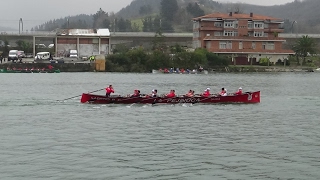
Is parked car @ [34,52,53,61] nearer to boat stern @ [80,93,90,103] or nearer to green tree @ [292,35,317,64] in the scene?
green tree @ [292,35,317,64]

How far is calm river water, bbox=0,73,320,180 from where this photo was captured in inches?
888

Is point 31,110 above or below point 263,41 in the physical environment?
below

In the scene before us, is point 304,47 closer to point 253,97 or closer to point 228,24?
point 228,24

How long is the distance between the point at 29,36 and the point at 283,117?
95467 mm

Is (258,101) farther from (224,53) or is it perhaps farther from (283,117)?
(224,53)

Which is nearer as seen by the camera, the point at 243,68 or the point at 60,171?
the point at 60,171

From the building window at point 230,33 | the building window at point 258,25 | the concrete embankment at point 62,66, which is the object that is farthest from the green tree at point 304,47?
the concrete embankment at point 62,66

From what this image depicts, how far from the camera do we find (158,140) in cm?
2875

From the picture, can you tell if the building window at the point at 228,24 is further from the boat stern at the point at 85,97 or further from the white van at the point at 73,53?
the boat stern at the point at 85,97

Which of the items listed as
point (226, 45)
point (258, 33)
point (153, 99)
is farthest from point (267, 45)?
point (153, 99)

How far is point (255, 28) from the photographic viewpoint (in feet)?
346

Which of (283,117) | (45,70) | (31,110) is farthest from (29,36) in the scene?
(283,117)

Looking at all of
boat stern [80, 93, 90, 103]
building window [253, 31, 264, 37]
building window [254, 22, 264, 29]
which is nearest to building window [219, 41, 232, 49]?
building window [253, 31, 264, 37]

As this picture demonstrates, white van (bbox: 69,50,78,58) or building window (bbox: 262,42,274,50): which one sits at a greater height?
building window (bbox: 262,42,274,50)
